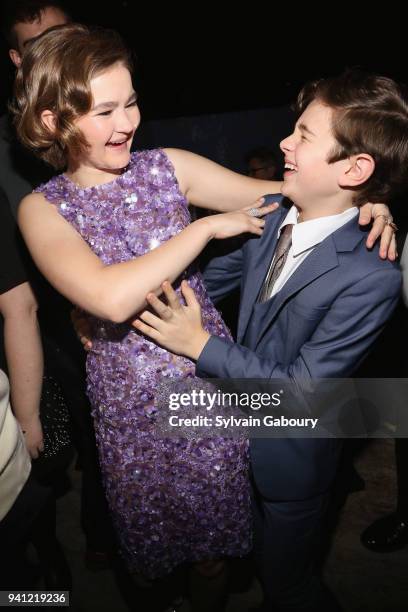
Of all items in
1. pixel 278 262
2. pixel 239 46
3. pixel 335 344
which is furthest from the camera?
pixel 239 46

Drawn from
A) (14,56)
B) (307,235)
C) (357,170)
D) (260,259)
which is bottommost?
(260,259)

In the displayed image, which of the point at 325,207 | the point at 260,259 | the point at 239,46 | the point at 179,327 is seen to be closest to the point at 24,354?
the point at 179,327

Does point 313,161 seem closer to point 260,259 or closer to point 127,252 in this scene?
point 260,259

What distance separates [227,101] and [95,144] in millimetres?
4531

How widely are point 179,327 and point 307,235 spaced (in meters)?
0.46

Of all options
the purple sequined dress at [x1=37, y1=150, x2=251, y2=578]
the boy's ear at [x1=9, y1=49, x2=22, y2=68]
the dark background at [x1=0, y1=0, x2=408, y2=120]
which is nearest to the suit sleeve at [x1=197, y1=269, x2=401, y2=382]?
the purple sequined dress at [x1=37, y1=150, x2=251, y2=578]

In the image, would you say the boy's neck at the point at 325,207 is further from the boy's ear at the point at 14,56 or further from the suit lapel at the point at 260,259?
the boy's ear at the point at 14,56

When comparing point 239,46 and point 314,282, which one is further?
point 239,46

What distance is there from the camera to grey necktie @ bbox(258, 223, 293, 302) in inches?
63.2

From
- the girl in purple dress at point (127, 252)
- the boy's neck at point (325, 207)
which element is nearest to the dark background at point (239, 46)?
the girl in purple dress at point (127, 252)

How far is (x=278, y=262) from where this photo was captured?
1614mm

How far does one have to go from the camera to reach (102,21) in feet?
13.9

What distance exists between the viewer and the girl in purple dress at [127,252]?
4.40 ft

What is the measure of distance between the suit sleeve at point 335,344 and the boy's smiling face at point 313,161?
0.93 feet
